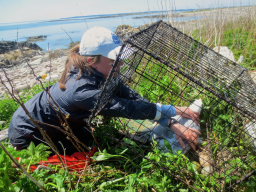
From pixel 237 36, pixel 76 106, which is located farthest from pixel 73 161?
pixel 237 36

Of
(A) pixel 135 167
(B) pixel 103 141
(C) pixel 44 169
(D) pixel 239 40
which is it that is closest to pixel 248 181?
(A) pixel 135 167

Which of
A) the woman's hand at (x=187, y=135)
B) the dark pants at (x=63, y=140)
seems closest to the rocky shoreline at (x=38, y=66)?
the dark pants at (x=63, y=140)

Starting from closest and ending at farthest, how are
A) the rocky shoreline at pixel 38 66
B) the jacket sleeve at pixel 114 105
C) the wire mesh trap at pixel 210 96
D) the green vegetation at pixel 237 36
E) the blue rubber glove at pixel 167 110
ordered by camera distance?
the wire mesh trap at pixel 210 96, the jacket sleeve at pixel 114 105, the blue rubber glove at pixel 167 110, the rocky shoreline at pixel 38 66, the green vegetation at pixel 237 36

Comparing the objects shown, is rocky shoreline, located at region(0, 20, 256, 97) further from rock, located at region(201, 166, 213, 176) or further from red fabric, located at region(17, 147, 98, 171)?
rock, located at region(201, 166, 213, 176)

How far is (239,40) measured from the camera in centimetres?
397

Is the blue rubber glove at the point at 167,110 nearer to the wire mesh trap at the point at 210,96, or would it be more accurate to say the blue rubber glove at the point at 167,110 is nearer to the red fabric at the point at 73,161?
the wire mesh trap at the point at 210,96

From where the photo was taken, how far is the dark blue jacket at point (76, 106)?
4.80ft

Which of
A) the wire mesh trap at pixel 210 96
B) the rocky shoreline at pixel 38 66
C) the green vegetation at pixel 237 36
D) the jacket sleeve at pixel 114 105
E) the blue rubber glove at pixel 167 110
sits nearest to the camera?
the wire mesh trap at pixel 210 96

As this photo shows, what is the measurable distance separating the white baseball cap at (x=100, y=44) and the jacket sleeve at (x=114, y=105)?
0.29 meters

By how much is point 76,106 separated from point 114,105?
1.14 feet

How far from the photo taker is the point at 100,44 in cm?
144

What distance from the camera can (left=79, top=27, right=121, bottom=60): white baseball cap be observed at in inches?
56.7

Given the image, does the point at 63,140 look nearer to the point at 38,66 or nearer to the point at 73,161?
the point at 73,161

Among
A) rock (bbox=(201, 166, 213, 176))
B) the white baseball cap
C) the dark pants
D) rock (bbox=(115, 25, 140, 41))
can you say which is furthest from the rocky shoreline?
rock (bbox=(201, 166, 213, 176))
